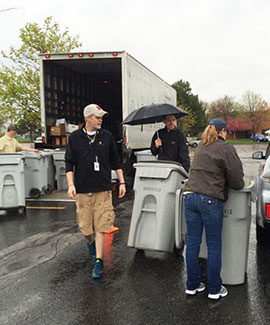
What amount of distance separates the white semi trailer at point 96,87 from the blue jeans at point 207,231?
22.1 ft

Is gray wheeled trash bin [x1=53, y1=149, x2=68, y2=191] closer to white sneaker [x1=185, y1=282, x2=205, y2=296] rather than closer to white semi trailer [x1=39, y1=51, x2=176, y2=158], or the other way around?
white semi trailer [x1=39, y1=51, x2=176, y2=158]

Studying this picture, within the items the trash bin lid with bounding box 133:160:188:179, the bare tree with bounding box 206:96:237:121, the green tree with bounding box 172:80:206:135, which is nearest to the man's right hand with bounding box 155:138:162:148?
the trash bin lid with bounding box 133:160:188:179

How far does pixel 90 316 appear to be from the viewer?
325 cm

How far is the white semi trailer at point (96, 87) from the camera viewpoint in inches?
402

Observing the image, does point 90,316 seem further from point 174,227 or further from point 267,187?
point 267,187

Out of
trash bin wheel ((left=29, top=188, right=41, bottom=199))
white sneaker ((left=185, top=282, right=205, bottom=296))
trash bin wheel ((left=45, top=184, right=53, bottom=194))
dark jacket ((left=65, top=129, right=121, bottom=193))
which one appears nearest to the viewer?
white sneaker ((left=185, top=282, right=205, bottom=296))

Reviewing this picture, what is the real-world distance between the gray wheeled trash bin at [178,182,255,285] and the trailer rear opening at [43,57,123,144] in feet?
25.0

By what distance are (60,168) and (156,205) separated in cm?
621

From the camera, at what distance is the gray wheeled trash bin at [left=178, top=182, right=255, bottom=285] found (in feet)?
12.0

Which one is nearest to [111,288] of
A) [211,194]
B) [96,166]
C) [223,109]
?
[96,166]

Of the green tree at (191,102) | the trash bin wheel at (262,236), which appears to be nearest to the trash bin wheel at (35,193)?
the trash bin wheel at (262,236)

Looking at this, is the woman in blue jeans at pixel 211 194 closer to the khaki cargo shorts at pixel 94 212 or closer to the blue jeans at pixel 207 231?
the blue jeans at pixel 207 231

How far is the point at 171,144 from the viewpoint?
534 cm

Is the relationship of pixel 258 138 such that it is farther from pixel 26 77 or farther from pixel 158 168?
pixel 158 168
